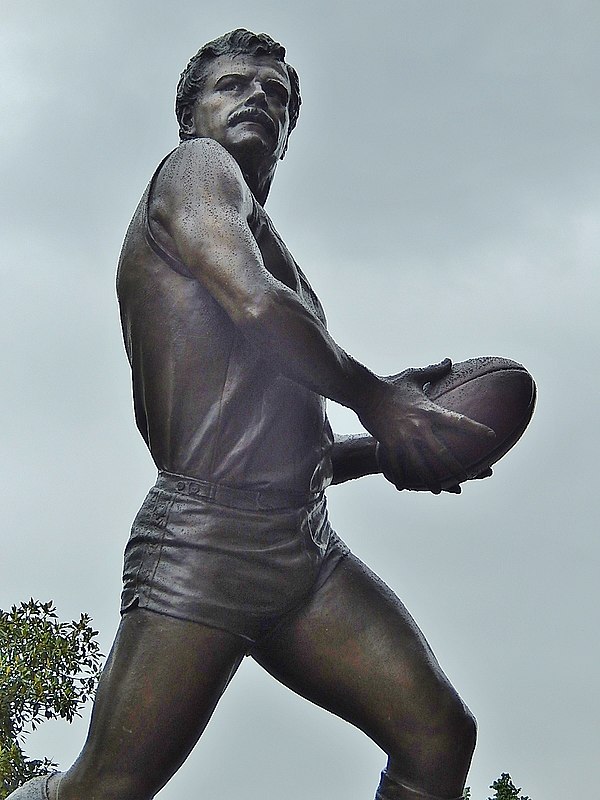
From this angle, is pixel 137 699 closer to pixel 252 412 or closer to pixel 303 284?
pixel 252 412

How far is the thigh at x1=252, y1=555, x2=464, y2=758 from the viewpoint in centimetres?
333

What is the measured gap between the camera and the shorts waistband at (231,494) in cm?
332

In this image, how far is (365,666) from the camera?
3.35 m

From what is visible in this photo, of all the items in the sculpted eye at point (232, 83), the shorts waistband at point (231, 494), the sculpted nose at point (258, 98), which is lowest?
the shorts waistband at point (231, 494)

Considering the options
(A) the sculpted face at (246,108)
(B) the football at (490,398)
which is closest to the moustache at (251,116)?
(A) the sculpted face at (246,108)

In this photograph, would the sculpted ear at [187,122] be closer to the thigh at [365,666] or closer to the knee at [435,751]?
the thigh at [365,666]

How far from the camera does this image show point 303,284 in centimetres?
374

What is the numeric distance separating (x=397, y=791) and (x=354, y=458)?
96 cm

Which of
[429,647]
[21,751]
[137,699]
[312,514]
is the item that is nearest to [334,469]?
[312,514]

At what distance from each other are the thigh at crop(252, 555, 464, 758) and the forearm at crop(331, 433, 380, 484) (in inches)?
18.5

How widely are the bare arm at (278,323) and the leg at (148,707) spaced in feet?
2.13

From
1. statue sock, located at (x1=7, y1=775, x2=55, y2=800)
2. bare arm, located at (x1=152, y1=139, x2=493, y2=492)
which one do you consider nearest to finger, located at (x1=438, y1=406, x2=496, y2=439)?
bare arm, located at (x1=152, y1=139, x2=493, y2=492)

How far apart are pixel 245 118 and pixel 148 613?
1413 mm

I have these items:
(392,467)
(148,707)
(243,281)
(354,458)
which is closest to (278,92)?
(243,281)
